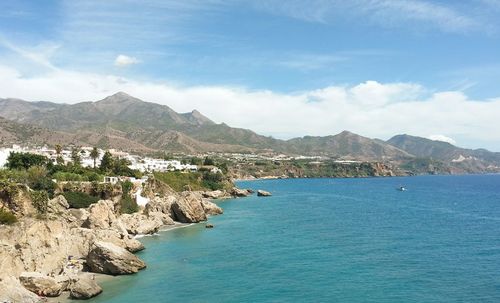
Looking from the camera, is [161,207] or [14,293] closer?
[14,293]

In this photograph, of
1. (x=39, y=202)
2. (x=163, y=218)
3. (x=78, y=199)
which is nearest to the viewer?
(x=39, y=202)

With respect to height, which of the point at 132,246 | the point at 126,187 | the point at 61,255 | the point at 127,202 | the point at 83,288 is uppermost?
the point at 126,187

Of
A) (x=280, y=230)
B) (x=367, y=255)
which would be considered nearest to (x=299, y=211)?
(x=280, y=230)

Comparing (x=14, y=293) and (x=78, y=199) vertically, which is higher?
(x=78, y=199)

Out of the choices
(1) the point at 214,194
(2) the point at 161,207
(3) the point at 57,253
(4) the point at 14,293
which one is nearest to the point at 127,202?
(2) the point at 161,207

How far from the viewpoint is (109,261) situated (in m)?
43.5

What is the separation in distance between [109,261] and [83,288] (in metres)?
6.92

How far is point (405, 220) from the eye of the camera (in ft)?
270

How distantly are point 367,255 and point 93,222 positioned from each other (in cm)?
3383

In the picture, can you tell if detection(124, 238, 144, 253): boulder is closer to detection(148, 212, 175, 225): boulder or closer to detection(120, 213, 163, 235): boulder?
detection(120, 213, 163, 235): boulder

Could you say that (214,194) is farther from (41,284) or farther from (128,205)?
(41,284)

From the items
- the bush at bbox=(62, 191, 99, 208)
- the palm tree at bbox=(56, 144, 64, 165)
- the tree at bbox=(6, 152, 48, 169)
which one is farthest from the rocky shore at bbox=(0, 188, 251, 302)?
the palm tree at bbox=(56, 144, 64, 165)

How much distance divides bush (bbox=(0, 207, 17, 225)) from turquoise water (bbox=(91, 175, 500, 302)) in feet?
34.5

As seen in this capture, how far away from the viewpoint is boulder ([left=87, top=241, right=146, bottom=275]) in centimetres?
4347
